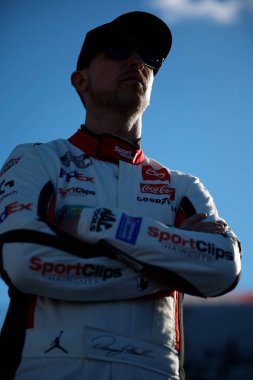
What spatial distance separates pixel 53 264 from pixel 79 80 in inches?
76.2

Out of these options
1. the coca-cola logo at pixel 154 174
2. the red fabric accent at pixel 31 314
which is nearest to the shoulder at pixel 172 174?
the coca-cola logo at pixel 154 174

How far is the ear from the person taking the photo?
4.38 metres

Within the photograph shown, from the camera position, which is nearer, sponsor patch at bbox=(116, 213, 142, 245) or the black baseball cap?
sponsor patch at bbox=(116, 213, 142, 245)

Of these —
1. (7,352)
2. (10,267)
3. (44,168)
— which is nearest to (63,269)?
(10,267)

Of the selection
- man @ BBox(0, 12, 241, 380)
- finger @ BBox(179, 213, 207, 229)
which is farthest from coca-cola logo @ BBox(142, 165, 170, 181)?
finger @ BBox(179, 213, 207, 229)

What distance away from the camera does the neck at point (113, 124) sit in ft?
13.3

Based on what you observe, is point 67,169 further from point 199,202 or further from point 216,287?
point 216,287

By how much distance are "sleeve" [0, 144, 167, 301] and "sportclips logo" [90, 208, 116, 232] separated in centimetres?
11

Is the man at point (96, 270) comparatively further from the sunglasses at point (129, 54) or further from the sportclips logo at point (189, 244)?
Result: the sunglasses at point (129, 54)

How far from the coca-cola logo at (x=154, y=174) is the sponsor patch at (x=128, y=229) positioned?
2.31 feet

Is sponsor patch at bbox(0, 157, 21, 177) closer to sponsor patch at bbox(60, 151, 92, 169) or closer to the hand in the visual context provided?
sponsor patch at bbox(60, 151, 92, 169)

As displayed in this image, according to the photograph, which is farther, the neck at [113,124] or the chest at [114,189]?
the neck at [113,124]

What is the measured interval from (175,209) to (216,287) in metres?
0.71

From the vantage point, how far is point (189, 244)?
3.06m
